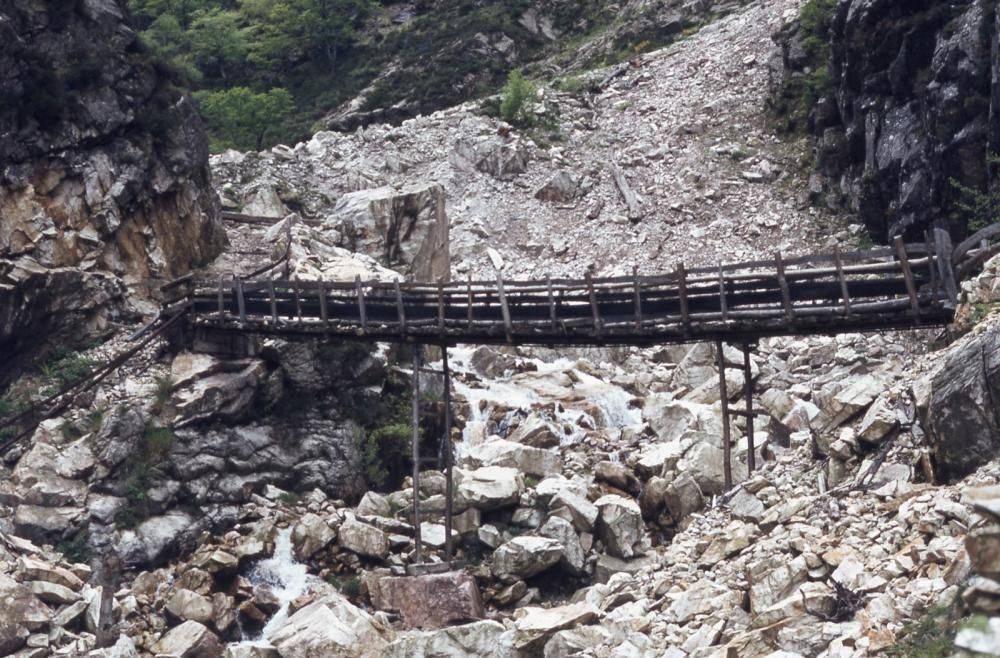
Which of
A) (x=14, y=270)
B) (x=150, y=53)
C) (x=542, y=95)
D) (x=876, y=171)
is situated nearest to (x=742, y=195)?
(x=876, y=171)

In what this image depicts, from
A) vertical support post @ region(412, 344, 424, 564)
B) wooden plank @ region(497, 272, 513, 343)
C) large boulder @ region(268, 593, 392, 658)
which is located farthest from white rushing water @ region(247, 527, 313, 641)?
wooden plank @ region(497, 272, 513, 343)

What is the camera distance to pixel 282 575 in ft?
78.1

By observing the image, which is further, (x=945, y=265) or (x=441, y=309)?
(x=441, y=309)

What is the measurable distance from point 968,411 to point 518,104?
37.8 meters

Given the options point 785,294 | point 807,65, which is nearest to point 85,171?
point 785,294

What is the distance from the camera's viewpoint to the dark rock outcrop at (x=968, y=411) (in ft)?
48.4

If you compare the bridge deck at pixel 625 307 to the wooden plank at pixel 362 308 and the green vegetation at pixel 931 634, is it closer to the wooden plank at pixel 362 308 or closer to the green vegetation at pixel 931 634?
the wooden plank at pixel 362 308

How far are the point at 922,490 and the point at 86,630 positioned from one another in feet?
43.7

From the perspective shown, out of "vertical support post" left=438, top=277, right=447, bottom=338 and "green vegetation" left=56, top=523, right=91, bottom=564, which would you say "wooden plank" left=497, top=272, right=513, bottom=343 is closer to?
"vertical support post" left=438, top=277, right=447, bottom=338

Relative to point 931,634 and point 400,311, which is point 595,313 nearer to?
point 400,311

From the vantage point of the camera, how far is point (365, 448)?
91.1ft

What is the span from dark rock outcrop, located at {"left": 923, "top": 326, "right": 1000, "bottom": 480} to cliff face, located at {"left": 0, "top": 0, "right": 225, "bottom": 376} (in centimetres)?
2001

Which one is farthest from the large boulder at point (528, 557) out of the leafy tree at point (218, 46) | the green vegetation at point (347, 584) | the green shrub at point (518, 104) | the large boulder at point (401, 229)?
the leafy tree at point (218, 46)

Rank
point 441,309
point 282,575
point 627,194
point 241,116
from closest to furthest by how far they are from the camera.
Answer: point 282,575 → point 441,309 → point 627,194 → point 241,116
